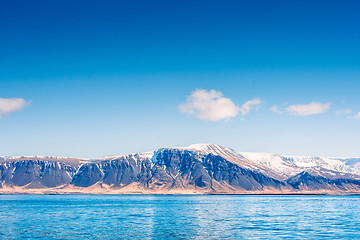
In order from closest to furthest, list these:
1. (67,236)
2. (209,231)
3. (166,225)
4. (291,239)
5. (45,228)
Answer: (291,239) → (67,236) → (209,231) → (45,228) → (166,225)

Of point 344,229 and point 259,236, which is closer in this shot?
point 259,236

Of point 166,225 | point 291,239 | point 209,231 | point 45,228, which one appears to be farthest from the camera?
point 166,225

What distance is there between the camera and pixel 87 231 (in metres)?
70.5

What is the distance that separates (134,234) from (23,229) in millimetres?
22425

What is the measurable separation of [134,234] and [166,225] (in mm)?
15518

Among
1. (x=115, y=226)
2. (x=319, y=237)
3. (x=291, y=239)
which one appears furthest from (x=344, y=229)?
(x=115, y=226)

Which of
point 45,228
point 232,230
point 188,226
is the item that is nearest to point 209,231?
point 232,230

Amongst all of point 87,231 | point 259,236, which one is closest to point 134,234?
point 87,231

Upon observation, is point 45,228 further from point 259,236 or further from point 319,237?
point 319,237

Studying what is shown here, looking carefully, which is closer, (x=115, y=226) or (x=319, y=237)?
(x=319, y=237)

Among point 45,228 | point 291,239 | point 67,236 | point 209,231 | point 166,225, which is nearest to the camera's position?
point 291,239

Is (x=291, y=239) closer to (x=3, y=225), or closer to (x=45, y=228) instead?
(x=45, y=228)

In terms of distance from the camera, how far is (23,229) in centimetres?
7306

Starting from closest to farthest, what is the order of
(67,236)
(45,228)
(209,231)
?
(67,236), (209,231), (45,228)
